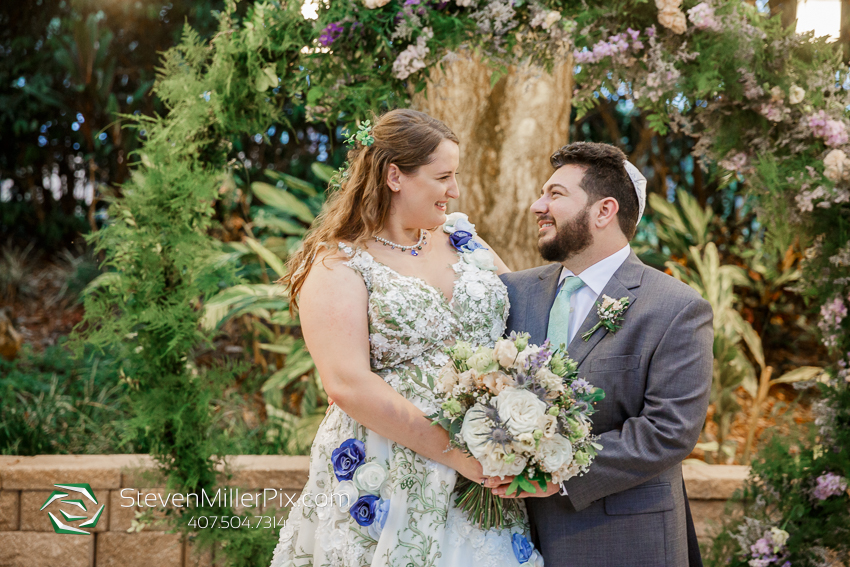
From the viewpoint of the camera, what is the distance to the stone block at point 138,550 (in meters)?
3.76

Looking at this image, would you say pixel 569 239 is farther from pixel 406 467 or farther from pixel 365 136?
pixel 406 467

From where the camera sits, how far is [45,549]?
375cm

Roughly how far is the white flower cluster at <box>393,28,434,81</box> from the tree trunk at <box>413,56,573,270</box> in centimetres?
118

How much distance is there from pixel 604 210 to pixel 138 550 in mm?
3033

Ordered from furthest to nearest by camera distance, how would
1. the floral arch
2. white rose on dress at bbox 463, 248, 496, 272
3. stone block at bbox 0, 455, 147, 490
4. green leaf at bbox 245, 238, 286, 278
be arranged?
1. green leaf at bbox 245, 238, 286, 278
2. stone block at bbox 0, 455, 147, 490
3. the floral arch
4. white rose on dress at bbox 463, 248, 496, 272

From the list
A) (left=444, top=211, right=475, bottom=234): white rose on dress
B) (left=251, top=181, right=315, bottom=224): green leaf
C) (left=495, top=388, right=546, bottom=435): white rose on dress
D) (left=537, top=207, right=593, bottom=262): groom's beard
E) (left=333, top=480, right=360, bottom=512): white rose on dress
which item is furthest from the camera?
(left=251, top=181, right=315, bottom=224): green leaf

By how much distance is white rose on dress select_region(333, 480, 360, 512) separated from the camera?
232cm

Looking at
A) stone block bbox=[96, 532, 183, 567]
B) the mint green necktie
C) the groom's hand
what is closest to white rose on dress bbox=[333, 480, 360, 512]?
the groom's hand

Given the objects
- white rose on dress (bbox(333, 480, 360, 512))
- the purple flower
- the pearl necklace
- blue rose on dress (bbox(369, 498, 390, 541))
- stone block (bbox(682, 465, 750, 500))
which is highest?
the purple flower

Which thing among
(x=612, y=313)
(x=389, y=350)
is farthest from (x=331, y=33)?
(x=612, y=313)

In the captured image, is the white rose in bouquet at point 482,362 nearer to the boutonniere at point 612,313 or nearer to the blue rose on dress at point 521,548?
the boutonniere at point 612,313

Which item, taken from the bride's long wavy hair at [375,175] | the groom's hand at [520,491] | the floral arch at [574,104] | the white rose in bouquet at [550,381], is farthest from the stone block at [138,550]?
the white rose in bouquet at [550,381]

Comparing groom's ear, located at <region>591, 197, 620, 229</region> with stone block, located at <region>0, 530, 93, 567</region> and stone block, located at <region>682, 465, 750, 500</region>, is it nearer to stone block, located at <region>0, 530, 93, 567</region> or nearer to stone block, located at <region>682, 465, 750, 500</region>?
stone block, located at <region>682, 465, 750, 500</region>

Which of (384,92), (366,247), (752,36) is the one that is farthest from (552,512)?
(752,36)
